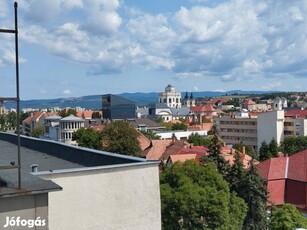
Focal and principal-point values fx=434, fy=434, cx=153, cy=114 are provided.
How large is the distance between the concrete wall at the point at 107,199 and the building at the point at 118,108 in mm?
105385

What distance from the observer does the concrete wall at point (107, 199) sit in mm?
6844

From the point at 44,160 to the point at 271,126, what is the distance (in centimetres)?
7013

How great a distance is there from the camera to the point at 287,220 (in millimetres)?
23281

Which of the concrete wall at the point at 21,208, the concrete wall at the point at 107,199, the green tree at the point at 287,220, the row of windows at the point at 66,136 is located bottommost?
the green tree at the point at 287,220

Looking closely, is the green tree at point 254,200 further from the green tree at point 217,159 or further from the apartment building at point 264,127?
the apartment building at point 264,127

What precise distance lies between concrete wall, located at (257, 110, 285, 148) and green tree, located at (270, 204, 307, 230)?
171 feet

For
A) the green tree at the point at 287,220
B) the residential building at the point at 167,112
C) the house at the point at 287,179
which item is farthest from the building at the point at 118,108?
the green tree at the point at 287,220

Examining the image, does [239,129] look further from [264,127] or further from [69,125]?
[69,125]

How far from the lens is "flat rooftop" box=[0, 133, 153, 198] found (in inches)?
189

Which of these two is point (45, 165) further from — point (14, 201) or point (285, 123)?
point (285, 123)

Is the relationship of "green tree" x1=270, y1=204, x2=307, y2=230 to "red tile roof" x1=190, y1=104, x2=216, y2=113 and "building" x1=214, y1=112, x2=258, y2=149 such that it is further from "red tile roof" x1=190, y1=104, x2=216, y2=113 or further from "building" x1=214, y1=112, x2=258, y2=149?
"red tile roof" x1=190, y1=104, x2=216, y2=113

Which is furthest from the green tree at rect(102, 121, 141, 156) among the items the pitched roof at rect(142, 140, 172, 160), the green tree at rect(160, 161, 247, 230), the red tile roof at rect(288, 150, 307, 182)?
the green tree at rect(160, 161, 247, 230)

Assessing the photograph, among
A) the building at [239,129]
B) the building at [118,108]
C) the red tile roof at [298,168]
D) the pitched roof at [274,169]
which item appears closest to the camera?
the red tile roof at [298,168]

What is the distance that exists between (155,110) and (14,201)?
6075 inches
